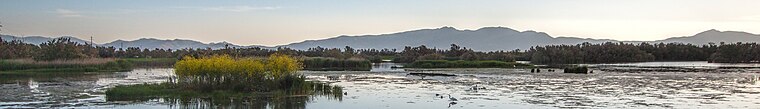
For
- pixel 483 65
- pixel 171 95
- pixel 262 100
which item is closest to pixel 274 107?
pixel 262 100

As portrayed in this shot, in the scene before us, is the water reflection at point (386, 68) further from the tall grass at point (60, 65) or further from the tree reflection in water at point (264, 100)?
the tree reflection in water at point (264, 100)

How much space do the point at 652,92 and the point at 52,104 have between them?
21108mm

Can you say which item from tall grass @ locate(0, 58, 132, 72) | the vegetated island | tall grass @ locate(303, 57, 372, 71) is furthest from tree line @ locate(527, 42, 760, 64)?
the vegetated island

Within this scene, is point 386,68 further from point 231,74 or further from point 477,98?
point 477,98

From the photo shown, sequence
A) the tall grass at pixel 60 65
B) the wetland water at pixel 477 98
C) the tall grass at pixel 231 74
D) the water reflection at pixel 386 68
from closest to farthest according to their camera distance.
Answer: the wetland water at pixel 477 98 → the tall grass at pixel 231 74 → the tall grass at pixel 60 65 → the water reflection at pixel 386 68

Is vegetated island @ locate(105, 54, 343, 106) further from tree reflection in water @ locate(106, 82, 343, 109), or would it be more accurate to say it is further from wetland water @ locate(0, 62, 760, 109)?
wetland water @ locate(0, 62, 760, 109)

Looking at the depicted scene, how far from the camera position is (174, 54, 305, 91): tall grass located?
2838cm

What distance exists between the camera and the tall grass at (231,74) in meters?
28.4

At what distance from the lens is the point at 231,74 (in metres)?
28.7

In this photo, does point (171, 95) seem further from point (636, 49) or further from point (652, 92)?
point (636, 49)

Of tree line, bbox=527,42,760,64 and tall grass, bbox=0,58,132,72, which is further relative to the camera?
tree line, bbox=527,42,760,64

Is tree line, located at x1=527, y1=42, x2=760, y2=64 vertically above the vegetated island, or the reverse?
tree line, located at x1=527, y1=42, x2=760, y2=64

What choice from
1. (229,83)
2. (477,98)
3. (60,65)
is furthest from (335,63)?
(477,98)

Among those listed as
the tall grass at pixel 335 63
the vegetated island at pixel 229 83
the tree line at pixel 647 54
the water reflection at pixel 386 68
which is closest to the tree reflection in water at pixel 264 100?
the vegetated island at pixel 229 83
